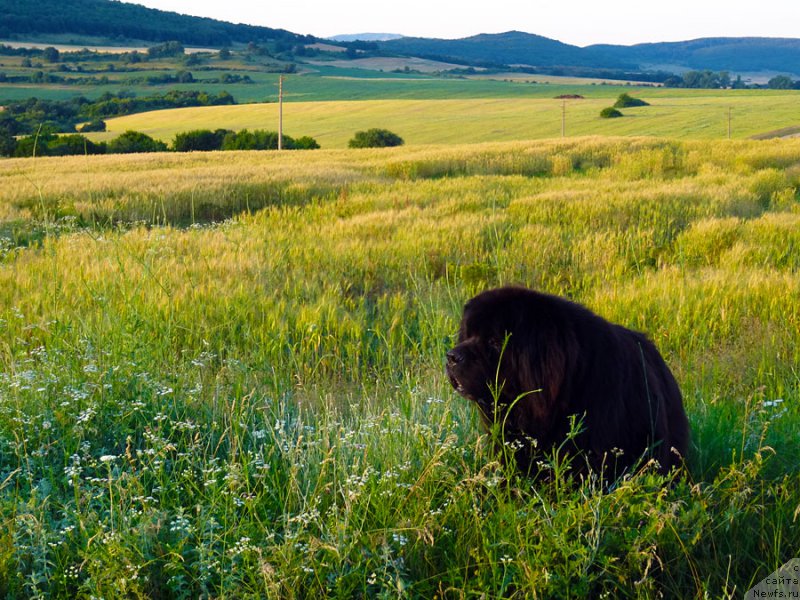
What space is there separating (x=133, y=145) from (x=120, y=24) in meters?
135

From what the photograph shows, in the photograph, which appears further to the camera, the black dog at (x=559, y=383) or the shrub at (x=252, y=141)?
the shrub at (x=252, y=141)

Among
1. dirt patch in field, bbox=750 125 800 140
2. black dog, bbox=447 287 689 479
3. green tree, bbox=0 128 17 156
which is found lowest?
green tree, bbox=0 128 17 156

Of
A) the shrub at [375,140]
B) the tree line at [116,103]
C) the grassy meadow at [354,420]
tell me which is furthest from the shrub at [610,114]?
the grassy meadow at [354,420]

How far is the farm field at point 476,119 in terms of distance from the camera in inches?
1833

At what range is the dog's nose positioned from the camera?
2.64m

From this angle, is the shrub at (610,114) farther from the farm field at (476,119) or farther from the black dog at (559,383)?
the black dog at (559,383)

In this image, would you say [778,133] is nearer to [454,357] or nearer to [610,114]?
[610,114]

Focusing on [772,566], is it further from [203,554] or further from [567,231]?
[567,231]

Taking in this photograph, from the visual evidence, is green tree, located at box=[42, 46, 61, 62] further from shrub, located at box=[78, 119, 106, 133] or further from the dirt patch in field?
the dirt patch in field

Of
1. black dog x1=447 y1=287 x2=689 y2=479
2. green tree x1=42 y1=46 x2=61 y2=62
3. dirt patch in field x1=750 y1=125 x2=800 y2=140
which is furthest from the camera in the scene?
Answer: green tree x1=42 y1=46 x2=61 y2=62

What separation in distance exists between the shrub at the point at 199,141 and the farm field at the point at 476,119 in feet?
21.2

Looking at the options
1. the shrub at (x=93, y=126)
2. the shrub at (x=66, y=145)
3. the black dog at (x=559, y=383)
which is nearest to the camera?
the black dog at (x=559, y=383)

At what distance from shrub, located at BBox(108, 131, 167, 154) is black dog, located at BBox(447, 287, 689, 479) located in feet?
144

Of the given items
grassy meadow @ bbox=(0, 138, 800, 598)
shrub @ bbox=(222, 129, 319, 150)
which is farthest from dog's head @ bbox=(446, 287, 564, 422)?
shrub @ bbox=(222, 129, 319, 150)
